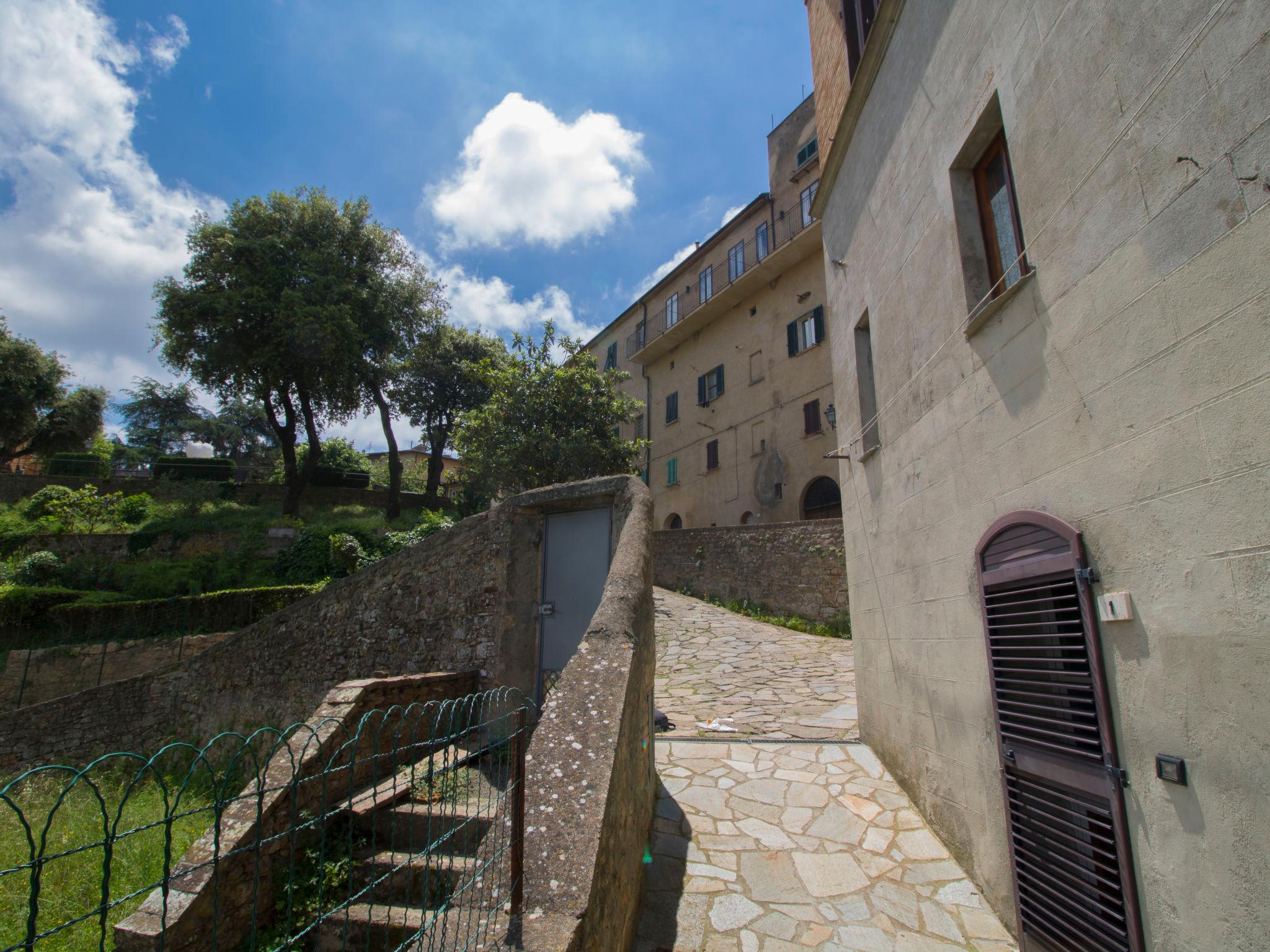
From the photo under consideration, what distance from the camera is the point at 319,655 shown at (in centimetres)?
798

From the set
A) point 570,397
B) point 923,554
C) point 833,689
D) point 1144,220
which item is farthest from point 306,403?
point 1144,220

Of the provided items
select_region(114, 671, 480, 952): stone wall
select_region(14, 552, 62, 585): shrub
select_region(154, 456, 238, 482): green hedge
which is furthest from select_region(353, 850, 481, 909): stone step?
select_region(154, 456, 238, 482): green hedge

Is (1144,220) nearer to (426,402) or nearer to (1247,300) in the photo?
(1247,300)

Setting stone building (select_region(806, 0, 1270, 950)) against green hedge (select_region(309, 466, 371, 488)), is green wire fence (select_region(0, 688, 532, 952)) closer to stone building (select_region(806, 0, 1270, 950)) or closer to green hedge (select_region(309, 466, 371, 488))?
stone building (select_region(806, 0, 1270, 950))

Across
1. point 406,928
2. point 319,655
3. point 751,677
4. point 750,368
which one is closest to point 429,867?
point 406,928

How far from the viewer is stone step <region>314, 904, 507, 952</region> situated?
2562mm

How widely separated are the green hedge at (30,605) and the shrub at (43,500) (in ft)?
22.0

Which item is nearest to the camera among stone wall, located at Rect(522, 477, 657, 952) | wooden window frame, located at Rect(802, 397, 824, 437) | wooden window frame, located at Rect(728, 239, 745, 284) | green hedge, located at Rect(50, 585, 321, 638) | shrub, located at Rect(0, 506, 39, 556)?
stone wall, located at Rect(522, 477, 657, 952)

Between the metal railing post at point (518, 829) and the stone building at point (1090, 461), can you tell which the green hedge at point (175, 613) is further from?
the stone building at point (1090, 461)

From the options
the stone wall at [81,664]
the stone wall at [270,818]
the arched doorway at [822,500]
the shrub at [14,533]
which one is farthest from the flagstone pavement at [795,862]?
the shrub at [14,533]

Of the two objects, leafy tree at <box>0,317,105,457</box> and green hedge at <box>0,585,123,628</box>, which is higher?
leafy tree at <box>0,317,105,457</box>

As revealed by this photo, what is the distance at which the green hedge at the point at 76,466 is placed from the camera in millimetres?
24312

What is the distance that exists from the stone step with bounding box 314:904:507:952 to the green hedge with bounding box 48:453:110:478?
2758cm

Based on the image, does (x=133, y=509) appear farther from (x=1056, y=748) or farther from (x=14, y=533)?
(x=1056, y=748)
